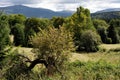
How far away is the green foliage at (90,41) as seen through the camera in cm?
5825

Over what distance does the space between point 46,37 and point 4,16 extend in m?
3.16

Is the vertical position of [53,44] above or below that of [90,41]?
above

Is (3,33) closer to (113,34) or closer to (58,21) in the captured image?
(58,21)

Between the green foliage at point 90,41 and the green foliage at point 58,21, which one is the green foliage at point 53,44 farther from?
the green foliage at point 58,21

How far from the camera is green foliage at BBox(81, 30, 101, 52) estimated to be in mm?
58250

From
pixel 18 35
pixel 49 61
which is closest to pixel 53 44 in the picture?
pixel 49 61

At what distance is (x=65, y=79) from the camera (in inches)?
355

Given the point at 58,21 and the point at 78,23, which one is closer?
the point at 78,23

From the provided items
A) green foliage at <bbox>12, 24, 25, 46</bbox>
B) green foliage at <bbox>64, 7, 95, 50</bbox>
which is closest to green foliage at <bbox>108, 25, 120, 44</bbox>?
green foliage at <bbox>64, 7, 95, 50</bbox>

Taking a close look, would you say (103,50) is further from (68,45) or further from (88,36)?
(68,45)

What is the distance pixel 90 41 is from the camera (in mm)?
58875

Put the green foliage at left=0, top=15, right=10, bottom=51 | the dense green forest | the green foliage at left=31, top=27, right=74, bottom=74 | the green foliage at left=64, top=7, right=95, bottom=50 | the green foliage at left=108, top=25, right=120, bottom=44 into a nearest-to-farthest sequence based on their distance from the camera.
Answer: the dense green forest → the green foliage at left=31, top=27, right=74, bottom=74 → the green foliage at left=0, top=15, right=10, bottom=51 → the green foliage at left=64, top=7, right=95, bottom=50 → the green foliage at left=108, top=25, right=120, bottom=44

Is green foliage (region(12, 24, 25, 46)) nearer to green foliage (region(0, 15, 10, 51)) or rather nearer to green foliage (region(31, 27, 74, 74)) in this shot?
green foliage (region(31, 27, 74, 74))

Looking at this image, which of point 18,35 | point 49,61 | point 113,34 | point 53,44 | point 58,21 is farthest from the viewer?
point 113,34
